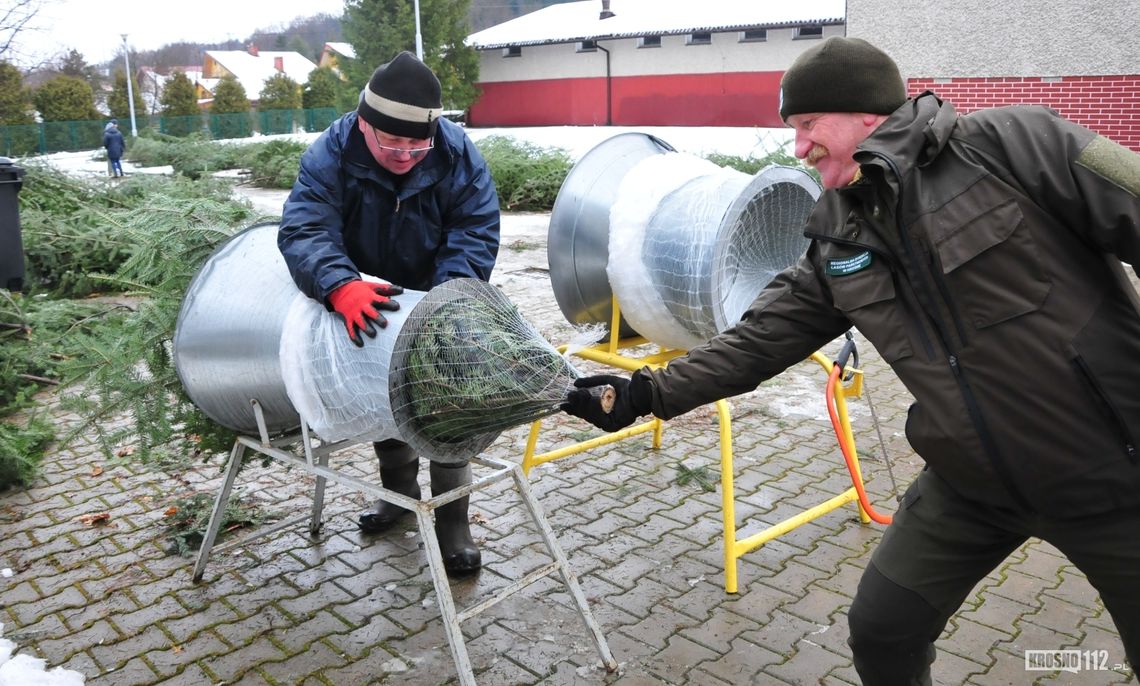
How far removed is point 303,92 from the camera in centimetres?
4741

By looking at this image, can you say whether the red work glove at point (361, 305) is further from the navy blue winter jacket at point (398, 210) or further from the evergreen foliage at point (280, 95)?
the evergreen foliage at point (280, 95)

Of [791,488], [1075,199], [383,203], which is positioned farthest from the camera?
[791,488]

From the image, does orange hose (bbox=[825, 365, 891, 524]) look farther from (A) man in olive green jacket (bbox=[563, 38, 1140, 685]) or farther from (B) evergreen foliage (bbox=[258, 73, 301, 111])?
(B) evergreen foliage (bbox=[258, 73, 301, 111])

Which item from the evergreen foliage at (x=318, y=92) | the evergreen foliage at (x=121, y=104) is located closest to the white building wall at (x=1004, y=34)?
the evergreen foliage at (x=318, y=92)

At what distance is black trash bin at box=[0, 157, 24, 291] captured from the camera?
22.1 ft

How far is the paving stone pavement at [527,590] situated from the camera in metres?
3.04

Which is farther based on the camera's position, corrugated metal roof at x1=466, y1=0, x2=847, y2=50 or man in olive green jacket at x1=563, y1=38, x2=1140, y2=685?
corrugated metal roof at x1=466, y1=0, x2=847, y2=50

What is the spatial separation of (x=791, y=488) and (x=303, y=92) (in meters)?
47.4

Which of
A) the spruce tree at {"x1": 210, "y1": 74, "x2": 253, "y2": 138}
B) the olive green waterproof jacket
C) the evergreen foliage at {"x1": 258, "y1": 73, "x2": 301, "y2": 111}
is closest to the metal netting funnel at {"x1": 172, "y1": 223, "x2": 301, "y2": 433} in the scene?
the olive green waterproof jacket

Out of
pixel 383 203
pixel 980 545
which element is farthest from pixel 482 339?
pixel 980 545

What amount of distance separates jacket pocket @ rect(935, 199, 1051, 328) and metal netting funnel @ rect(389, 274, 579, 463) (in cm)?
105

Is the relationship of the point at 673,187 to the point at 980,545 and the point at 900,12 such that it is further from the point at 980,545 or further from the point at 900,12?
the point at 900,12

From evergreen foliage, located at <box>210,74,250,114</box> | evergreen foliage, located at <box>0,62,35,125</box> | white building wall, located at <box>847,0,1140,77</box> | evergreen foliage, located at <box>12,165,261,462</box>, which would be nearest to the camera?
evergreen foliage, located at <box>12,165,261,462</box>

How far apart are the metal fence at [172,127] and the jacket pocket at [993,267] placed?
111ft
